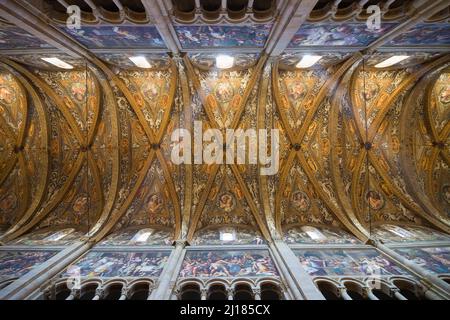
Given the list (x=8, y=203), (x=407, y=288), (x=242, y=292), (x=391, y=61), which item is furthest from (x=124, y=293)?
(x=391, y=61)

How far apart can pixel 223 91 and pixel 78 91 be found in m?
6.27

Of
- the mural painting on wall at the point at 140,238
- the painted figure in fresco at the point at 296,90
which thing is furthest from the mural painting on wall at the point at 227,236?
the painted figure in fresco at the point at 296,90

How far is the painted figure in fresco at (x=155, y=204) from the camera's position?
480 inches

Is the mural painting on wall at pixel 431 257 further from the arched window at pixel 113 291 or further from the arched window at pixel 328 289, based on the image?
the arched window at pixel 113 291

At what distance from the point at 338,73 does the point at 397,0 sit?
3737mm

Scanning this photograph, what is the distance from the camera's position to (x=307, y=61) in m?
10.2

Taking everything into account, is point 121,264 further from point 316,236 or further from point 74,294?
point 316,236

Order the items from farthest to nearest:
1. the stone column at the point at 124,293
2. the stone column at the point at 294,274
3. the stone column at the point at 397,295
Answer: the stone column at the point at 124,293 → the stone column at the point at 397,295 → the stone column at the point at 294,274

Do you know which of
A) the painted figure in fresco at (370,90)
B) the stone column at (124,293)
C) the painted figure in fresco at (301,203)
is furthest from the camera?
the painted figure in fresco at (301,203)

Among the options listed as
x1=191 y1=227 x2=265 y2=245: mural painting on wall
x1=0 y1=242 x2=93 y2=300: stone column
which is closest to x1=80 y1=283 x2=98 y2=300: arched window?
x1=0 y1=242 x2=93 y2=300: stone column

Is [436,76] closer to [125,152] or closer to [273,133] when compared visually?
[273,133]

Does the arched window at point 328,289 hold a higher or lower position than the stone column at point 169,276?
lower

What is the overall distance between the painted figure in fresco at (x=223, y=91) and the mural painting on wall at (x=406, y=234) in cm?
839

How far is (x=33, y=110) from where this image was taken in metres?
12.0
